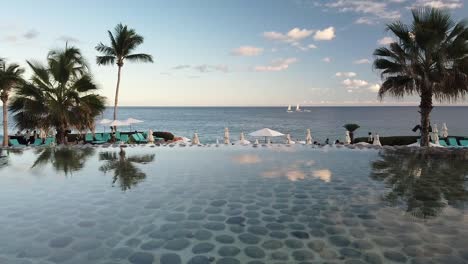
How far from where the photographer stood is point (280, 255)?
16.8 ft

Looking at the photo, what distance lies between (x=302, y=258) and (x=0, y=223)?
6.27m

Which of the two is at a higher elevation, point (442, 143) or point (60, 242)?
point (442, 143)

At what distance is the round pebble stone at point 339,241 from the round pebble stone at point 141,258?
10.4 feet

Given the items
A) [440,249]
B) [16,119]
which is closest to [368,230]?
[440,249]

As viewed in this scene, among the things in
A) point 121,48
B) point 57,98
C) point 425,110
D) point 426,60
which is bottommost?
point 425,110

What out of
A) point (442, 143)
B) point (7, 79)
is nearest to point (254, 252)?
point (442, 143)

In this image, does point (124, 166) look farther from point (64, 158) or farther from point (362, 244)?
point (362, 244)

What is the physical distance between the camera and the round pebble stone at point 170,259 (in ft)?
16.2

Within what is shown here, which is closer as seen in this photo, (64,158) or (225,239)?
(225,239)

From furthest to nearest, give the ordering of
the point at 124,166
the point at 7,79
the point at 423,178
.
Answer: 1. the point at 7,79
2. the point at 124,166
3. the point at 423,178

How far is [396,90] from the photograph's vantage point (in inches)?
658

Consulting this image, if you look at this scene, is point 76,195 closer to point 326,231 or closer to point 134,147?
point 326,231

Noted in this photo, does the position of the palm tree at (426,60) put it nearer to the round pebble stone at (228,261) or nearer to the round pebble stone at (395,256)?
the round pebble stone at (395,256)

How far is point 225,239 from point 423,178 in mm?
8154
